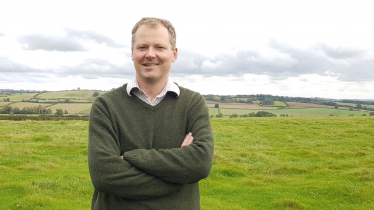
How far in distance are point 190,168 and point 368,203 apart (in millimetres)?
8462

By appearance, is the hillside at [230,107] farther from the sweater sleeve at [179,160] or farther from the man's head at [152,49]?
the sweater sleeve at [179,160]

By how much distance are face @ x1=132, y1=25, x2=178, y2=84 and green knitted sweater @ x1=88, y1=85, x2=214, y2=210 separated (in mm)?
323

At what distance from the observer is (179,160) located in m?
2.99

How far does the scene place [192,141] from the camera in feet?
10.6

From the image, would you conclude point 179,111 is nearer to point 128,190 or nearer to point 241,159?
point 128,190

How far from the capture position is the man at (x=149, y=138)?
295 centimetres

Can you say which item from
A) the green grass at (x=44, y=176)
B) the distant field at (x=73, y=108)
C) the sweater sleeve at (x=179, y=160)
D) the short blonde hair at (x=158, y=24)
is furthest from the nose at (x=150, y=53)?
the distant field at (x=73, y=108)

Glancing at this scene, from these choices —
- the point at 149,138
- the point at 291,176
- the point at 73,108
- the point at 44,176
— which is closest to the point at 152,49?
the point at 149,138

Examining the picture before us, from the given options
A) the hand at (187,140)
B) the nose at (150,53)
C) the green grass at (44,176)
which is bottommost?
the green grass at (44,176)

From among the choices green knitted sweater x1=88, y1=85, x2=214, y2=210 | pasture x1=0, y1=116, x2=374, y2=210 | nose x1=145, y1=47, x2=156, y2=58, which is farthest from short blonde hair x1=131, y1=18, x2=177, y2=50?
pasture x1=0, y1=116, x2=374, y2=210

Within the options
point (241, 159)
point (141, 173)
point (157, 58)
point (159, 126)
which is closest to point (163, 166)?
point (141, 173)

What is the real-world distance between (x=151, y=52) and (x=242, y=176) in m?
10.3

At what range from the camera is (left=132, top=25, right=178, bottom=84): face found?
3047mm

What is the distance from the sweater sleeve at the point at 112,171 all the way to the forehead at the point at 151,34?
0.86m
